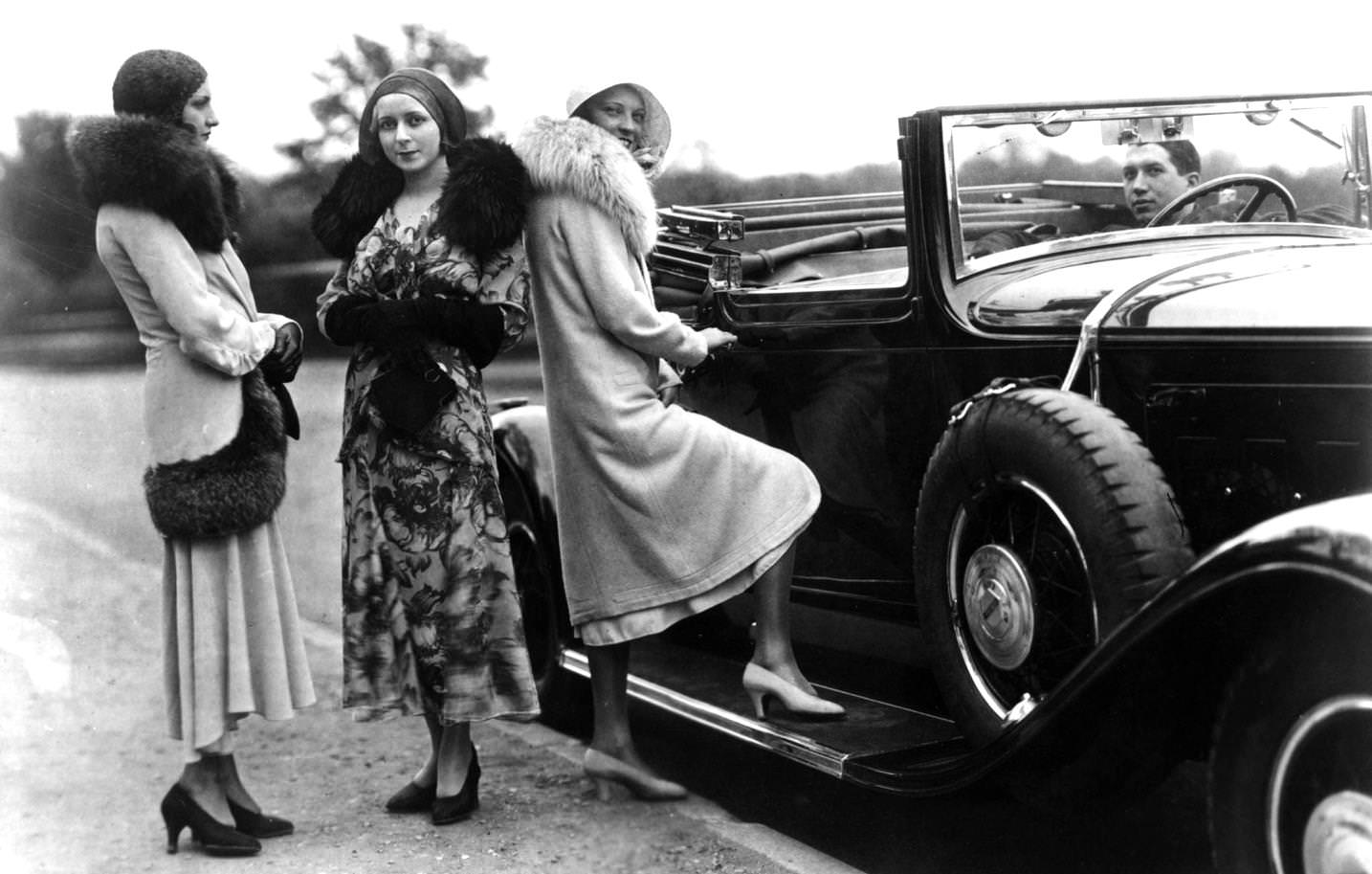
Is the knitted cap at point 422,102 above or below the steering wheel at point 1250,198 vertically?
above

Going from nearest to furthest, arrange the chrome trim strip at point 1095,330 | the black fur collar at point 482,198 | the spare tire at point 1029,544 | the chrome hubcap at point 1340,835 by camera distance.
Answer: the chrome hubcap at point 1340,835 → the spare tire at point 1029,544 → the chrome trim strip at point 1095,330 → the black fur collar at point 482,198

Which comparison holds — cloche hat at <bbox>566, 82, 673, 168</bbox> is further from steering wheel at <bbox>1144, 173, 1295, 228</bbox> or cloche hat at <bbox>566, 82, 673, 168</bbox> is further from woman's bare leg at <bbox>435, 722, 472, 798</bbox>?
woman's bare leg at <bbox>435, 722, 472, 798</bbox>

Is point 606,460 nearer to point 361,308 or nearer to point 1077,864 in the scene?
point 361,308

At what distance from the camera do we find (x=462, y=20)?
6941 mm

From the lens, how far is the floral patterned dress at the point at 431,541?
3.62 m

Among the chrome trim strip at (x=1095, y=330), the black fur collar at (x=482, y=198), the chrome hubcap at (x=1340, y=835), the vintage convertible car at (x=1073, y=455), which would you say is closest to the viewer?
the chrome hubcap at (x=1340, y=835)

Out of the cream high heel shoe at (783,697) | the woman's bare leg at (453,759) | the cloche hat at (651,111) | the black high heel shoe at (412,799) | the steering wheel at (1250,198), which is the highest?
the cloche hat at (651,111)

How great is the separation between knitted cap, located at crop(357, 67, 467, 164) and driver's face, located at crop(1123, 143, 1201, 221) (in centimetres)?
169

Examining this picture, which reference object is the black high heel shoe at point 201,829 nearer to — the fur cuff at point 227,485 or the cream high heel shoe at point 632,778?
the fur cuff at point 227,485

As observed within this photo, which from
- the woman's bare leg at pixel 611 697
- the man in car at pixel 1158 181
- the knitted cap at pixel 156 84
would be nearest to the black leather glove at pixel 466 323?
the knitted cap at pixel 156 84

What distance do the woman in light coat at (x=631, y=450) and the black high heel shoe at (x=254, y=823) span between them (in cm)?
88

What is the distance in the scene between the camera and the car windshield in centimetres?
360

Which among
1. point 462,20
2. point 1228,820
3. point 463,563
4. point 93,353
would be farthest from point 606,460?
point 462,20

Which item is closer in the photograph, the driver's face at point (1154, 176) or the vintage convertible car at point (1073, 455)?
the vintage convertible car at point (1073, 455)
